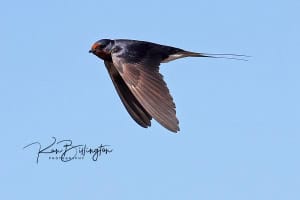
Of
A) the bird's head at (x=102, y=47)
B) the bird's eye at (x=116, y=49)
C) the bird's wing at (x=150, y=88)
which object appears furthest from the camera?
the bird's head at (x=102, y=47)

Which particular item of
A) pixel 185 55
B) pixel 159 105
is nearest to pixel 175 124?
pixel 159 105

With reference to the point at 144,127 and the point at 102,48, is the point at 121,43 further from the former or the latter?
the point at 144,127

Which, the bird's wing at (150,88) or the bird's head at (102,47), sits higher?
the bird's head at (102,47)

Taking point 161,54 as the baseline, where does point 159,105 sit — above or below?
below

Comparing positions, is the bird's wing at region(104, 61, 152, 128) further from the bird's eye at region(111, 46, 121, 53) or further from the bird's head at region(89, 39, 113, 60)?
the bird's eye at region(111, 46, 121, 53)

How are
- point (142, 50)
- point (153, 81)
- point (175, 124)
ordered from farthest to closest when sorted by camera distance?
point (142, 50) → point (153, 81) → point (175, 124)

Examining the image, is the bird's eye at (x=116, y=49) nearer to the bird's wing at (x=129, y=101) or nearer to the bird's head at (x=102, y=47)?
the bird's head at (x=102, y=47)

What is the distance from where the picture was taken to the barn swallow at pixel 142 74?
9.62 metres

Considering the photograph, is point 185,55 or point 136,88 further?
point 185,55

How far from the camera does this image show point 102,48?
1115 centimetres

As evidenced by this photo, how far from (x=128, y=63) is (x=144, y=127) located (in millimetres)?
913

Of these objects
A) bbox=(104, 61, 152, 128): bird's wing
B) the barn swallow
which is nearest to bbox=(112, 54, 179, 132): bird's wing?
the barn swallow

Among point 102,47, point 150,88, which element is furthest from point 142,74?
point 102,47

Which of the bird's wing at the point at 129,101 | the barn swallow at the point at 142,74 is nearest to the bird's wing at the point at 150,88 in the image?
the barn swallow at the point at 142,74
